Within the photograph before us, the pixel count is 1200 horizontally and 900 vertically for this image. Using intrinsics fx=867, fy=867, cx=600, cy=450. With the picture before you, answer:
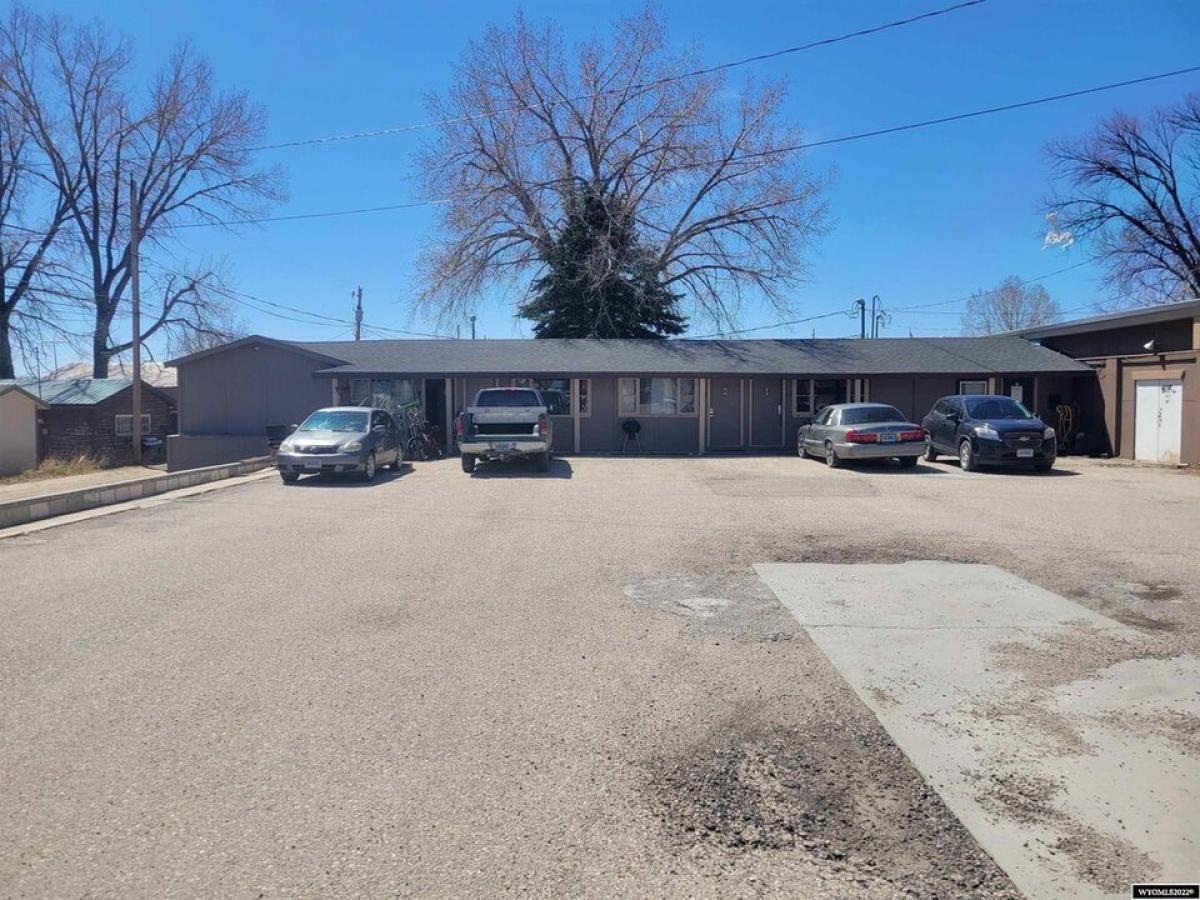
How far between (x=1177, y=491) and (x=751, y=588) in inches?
440

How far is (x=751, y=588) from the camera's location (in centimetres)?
751

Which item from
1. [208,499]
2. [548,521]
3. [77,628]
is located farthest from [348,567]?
[208,499]

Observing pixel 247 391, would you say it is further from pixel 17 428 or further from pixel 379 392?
pixel 17 428

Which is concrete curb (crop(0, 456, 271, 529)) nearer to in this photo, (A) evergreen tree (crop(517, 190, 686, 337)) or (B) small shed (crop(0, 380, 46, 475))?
(B) small shed (crop(0, 380, 46, 475))

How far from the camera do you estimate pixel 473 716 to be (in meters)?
4.55

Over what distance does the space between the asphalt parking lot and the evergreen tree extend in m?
26.0

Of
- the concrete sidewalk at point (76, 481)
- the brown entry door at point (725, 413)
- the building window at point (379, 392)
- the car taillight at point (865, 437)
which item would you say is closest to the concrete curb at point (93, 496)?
the concrete sidewalk at point (76, 481)

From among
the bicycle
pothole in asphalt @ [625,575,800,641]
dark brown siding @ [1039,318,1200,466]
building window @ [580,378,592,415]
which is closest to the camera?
pothole in asphalt @ [625,575,800,641]

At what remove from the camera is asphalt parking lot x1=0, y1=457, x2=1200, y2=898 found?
10.4ft

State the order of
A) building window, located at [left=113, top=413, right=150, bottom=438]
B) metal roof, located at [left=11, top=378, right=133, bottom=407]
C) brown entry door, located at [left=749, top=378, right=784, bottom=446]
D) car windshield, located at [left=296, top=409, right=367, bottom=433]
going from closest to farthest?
car windshield, located at [left=296, top=409, right=367, bottom=433] → brown entry door, located at [left=749, top=378, right=784, bottom=446] → metal roof, located at [left=11, top=378, right=133, bottom=407] → building window, located at [left=113, top=413, right=150, bottom=438]

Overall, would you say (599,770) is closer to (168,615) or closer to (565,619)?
(565,619)

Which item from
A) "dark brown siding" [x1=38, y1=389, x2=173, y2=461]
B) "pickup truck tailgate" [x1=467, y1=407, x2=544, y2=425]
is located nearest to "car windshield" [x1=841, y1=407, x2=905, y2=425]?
"pickup truck tailgate" [x1=467, y1=407, x2=544, y2=425]

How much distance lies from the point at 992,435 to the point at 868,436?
7.91 ft

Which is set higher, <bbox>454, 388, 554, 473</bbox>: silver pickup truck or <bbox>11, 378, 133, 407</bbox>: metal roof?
<bbox>11, 378, 133, 407</bbox>: metal roof
